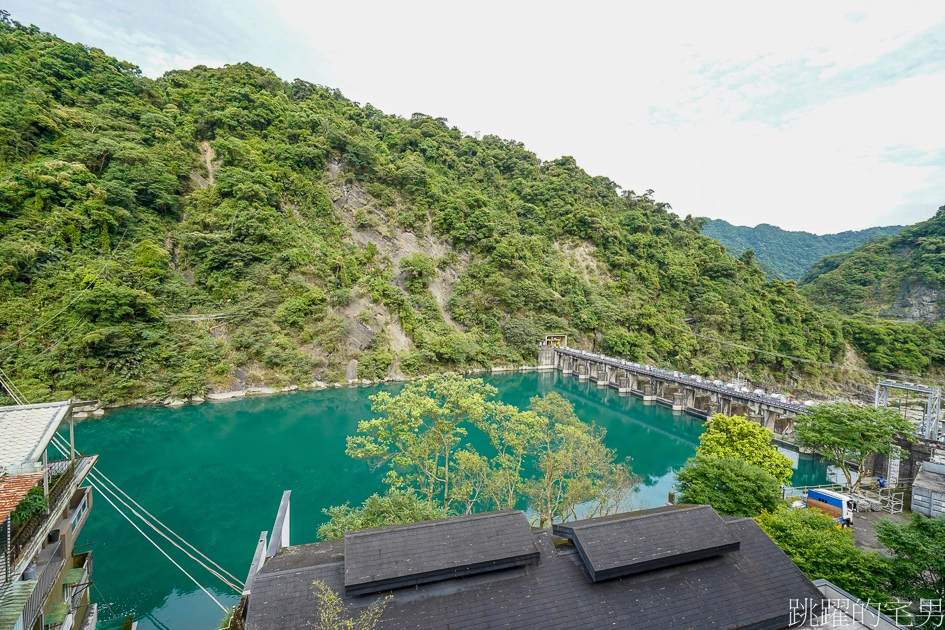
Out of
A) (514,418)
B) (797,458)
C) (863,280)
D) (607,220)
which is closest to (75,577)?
(514,418)

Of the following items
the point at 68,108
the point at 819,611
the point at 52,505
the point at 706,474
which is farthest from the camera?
the point at 68,108

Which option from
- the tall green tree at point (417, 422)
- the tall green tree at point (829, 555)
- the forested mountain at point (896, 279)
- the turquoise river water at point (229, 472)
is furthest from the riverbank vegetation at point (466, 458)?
the forested mountain at point (896, 279)

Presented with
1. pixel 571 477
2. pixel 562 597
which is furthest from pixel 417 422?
pixel 562 597

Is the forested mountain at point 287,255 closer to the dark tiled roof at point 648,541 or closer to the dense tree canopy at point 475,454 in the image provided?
the dense tree canopy at point 475,454

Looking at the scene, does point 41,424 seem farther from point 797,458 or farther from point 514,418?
point 797,458

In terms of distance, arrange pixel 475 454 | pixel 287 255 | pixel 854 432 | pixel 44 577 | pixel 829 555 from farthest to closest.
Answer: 1. pixel 287 255
2. pixel 854 432
3. pixel 475 454
4. pixel 829 555
5. pixel 44 577

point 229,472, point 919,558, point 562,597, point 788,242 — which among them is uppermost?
point 788,242

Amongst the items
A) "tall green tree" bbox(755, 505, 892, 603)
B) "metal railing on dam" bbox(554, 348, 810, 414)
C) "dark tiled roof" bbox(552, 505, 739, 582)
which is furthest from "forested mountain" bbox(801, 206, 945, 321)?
"dark tiled roof" bbox(552, 505, 739, 582)

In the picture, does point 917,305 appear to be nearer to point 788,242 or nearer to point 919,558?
point 919,558
